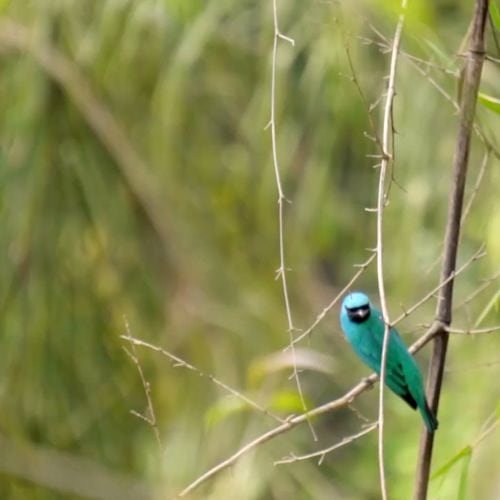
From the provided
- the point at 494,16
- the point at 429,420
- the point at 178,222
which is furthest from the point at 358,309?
the point at 178,222

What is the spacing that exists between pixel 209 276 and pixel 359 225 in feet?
1.45

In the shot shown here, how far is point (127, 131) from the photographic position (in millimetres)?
3391

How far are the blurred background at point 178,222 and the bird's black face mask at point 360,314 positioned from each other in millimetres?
1389

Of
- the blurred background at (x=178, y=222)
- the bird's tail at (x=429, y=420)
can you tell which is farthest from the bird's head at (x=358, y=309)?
the blurred background at (x=178, y=222)

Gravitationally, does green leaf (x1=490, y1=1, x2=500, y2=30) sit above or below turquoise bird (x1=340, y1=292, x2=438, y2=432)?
above

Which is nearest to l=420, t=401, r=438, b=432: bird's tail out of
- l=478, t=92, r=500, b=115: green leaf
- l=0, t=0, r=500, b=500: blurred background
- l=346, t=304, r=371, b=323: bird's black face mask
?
l=346, t=304, r=371, b=323: bird's black face mask

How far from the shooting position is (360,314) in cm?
152

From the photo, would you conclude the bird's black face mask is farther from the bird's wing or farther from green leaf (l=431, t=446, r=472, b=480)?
green leaf (l=431, t=446, r=472, b=480)

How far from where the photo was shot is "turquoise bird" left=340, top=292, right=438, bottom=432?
1479mm

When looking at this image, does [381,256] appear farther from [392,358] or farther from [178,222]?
[178,222]

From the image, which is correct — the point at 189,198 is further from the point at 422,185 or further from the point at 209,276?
the point at 422,185

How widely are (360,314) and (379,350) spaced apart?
4cm

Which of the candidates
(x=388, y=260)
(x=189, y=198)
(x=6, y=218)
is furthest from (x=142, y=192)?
(x=388, y=260)

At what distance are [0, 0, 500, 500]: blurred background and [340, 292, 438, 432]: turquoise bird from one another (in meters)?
1.38
